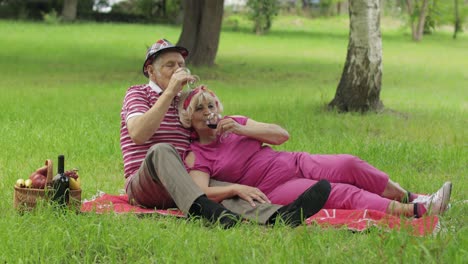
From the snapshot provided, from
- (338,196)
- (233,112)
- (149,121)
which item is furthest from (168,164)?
(233,112)

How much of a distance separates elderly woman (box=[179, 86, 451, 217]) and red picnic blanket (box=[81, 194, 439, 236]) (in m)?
0.22

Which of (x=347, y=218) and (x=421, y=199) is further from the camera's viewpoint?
(x=421, y=199)

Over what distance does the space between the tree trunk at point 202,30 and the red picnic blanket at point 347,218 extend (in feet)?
47.4

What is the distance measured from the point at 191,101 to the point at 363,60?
645 cm

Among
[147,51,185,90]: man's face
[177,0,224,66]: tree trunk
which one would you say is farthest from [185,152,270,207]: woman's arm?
[177,0,224,66]: tree trunk

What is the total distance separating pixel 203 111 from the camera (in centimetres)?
622

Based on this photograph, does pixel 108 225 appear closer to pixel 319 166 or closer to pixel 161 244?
pixel 161 244

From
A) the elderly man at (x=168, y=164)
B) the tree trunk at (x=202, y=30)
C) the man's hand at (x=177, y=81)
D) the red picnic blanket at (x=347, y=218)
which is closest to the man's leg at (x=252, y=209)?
the elderly man at (x=168, y=164)

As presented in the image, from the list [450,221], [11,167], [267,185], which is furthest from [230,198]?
[11,167]

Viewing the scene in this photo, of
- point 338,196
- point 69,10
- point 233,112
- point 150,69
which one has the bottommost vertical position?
point 69,10

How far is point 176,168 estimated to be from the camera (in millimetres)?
5820

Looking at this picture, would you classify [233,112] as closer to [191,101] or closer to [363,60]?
[363,60]

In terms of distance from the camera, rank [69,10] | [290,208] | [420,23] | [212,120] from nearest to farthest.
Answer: [290,208]
[212,120]
[420,23]
[69,10]

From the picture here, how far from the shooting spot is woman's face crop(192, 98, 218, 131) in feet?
20.4
